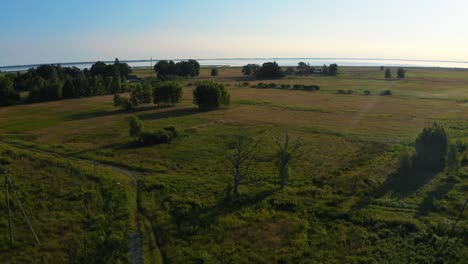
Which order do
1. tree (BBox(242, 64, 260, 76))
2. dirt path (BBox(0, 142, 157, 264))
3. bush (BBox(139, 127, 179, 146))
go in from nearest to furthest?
dirt path (BBox(0, 142, 157, 264)) → bush (BBox(139, 127, 179, 146)) → tree (BBox(242, 64, 260, 76))

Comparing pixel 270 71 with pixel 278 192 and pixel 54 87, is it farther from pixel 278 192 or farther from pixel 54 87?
pixel 278 192

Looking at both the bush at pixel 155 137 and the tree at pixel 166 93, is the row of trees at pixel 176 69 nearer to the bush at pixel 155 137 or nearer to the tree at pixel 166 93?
the tree at pixel 166 93

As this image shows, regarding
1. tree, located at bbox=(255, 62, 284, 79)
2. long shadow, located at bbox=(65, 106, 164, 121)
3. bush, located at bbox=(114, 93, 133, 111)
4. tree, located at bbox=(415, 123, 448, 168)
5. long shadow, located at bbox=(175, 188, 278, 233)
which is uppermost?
tree, located at bbox=(255, 62, 284, 79)

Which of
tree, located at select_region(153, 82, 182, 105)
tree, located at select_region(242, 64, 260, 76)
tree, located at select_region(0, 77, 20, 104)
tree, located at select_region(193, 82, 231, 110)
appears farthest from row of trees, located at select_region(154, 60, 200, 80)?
tree, located at select_region(193, 82, 231, 110)

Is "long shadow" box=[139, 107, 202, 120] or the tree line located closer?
"long shadow" box=[139, 107, 202, 120]

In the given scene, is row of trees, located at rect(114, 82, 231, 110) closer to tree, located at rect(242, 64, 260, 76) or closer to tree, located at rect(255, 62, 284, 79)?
tree, located at rect(255, 62, 284, 79)

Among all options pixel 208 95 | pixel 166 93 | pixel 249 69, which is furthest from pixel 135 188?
pixel 249 69
